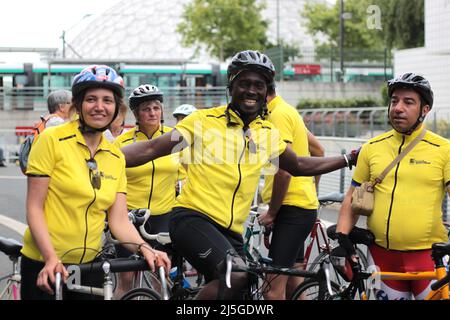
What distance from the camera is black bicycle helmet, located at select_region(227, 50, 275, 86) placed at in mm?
5395

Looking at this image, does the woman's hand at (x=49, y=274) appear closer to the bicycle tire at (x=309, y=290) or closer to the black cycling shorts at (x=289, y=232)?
the bicycle tire at (x=309, y=290)

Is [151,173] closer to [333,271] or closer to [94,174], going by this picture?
[333,271]

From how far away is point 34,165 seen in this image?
15.8 ft

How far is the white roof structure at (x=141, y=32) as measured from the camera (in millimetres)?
119062

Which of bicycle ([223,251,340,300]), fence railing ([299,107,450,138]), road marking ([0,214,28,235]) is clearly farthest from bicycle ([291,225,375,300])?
fence railing ([299,107,450,138])

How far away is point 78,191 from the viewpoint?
15.8ft

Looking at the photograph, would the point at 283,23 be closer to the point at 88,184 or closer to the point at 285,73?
the point at 285,73

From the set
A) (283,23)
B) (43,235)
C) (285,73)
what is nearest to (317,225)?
(43,235)

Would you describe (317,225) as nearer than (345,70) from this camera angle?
Yes

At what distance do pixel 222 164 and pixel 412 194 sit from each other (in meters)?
1.17

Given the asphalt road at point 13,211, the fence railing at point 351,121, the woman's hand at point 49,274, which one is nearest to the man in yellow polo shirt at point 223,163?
the woman's hand at point 49,274

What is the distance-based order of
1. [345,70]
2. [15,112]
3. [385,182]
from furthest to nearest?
[345,70]
[15,112]
[385,182]

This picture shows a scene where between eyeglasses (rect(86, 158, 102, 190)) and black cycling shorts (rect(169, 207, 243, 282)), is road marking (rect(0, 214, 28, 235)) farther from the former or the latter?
eyeglasses (rect(86, 158, 102, 190))
